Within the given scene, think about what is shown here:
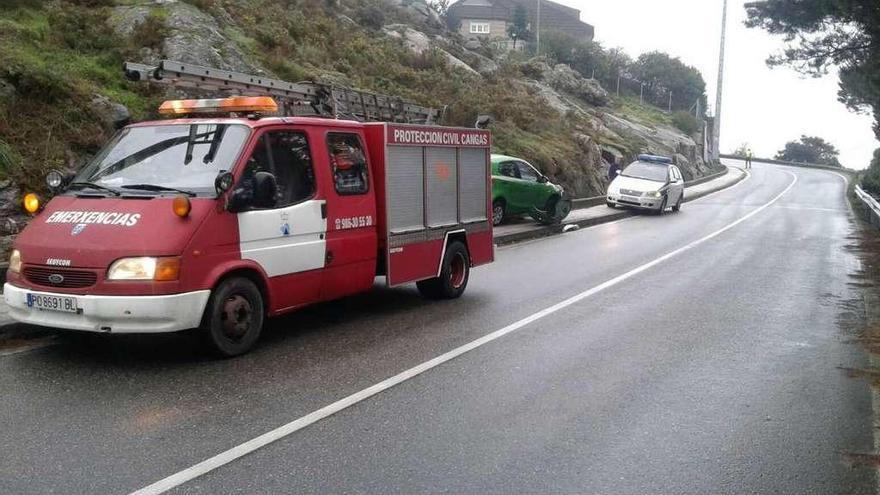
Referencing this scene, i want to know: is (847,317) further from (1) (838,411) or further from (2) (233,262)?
(2) (233,262)

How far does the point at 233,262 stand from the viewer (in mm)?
6809

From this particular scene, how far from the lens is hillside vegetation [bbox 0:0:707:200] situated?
41.1ft

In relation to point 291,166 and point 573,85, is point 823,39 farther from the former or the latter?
point 573,85

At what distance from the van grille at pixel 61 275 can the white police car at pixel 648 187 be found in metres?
22.8

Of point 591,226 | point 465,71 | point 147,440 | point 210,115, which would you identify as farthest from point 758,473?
point 465,71

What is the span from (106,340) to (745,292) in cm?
855

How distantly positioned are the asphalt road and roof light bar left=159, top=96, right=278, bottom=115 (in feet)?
7.07

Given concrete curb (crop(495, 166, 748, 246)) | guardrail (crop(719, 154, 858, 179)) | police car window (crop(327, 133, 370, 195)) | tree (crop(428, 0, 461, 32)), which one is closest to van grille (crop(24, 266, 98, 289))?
police car window (crop(327, 133, 370, 195))

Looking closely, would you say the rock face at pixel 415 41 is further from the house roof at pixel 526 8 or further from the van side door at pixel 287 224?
the house roof at pixel 526 8

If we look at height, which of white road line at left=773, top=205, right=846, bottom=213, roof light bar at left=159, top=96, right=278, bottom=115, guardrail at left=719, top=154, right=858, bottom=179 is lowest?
white road line at left=773, top=205, right=846, bottom=213

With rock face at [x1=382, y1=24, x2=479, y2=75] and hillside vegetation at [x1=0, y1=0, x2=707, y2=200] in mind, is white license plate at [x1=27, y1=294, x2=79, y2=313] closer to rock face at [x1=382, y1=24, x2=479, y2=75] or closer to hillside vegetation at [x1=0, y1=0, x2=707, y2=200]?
hillside vegetation at [x1=0, y1=0, x2=707, y2=200]

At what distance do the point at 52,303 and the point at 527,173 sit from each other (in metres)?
15.6

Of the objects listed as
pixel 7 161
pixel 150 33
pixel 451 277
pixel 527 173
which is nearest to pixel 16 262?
pixel 451 277

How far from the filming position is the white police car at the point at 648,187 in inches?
1069
